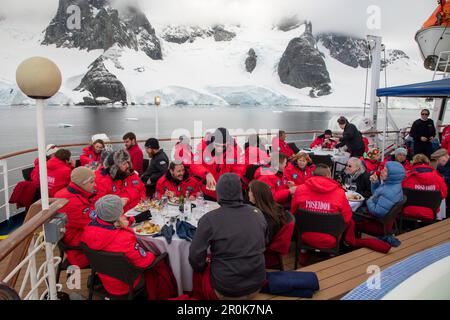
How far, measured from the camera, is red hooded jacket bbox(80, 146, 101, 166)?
4984mm

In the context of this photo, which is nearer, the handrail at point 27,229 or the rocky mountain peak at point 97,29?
the handrail at point 27,229

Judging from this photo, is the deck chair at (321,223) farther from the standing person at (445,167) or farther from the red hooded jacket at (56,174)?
the red hooded jacket at (56,174)

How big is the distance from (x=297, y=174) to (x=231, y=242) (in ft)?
7.74

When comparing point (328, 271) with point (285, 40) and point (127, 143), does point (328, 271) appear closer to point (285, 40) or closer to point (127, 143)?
point (127, 143)

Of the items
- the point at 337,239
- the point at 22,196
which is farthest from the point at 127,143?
the point at 337,239

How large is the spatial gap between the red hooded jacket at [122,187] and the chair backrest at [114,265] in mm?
1205

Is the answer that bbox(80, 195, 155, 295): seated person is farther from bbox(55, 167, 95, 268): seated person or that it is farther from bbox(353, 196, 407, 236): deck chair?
bbox(353, 196, 407, 236): deck chair

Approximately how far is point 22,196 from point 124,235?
2.48 metres

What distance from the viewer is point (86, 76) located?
310ft

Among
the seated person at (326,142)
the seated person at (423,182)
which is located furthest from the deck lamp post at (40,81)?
the seated person at (326,142)

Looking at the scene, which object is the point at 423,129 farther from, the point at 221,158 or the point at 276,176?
the point at 221,158

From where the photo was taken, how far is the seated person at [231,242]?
1803mm

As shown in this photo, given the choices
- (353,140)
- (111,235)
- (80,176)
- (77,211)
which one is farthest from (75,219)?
(353,140)

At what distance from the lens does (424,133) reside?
7215mm
